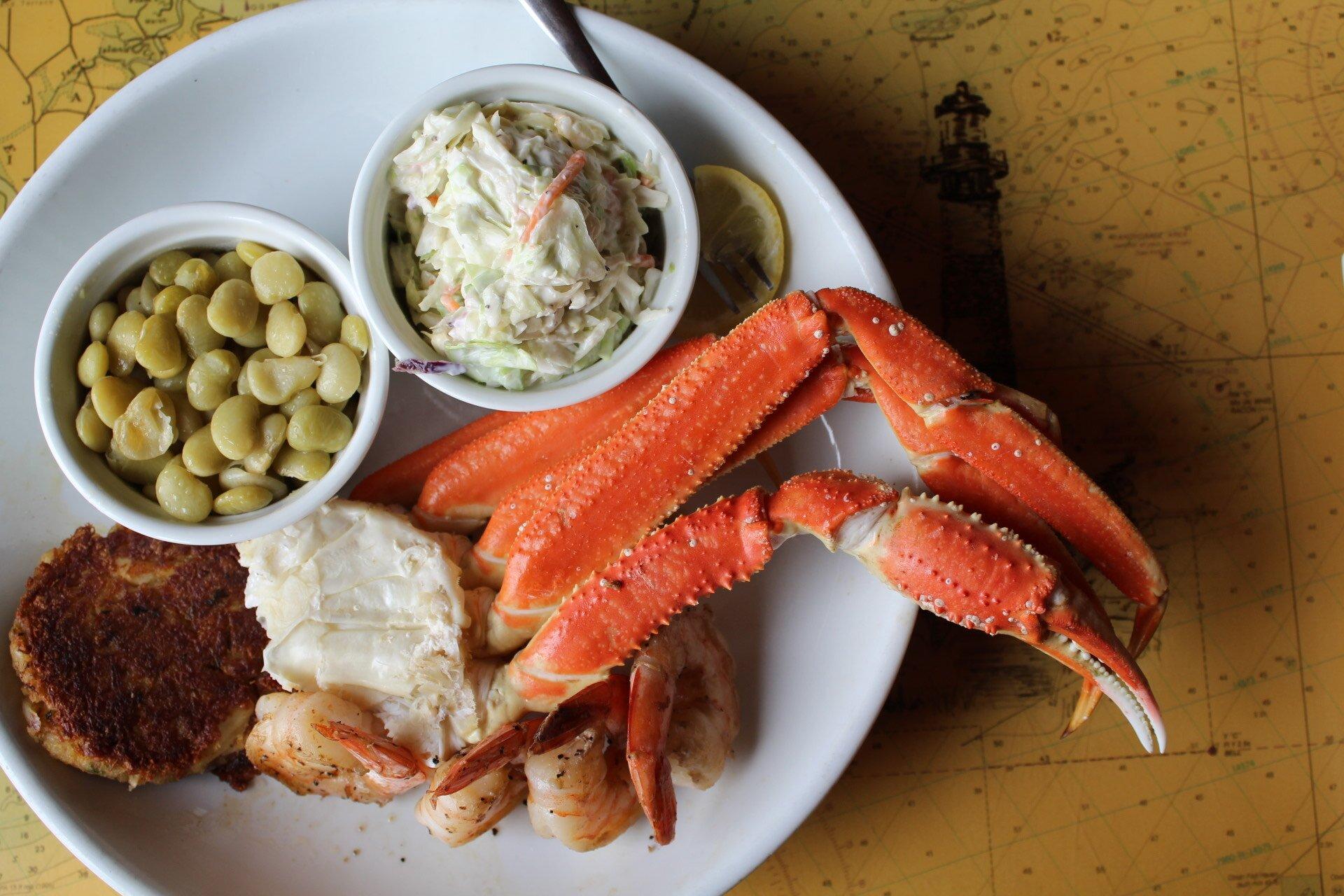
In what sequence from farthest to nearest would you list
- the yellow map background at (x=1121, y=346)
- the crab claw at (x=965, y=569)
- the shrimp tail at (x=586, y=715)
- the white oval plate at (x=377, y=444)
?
the yellow map background at (x=1121, y=346)
the white oval plate at (x=377, y=444)
the shrimp tail at (x=586, y=715)
the crab claw at (x=965, y=569)

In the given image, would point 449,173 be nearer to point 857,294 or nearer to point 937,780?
point 857,294

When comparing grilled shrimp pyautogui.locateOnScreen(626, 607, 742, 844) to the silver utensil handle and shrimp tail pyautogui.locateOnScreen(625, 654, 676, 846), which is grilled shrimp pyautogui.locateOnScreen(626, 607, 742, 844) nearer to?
shrimp tail pyautogui.locateOnScreen(625, 654, 676, 846)

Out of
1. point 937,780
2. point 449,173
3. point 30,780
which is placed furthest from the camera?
point 937,780

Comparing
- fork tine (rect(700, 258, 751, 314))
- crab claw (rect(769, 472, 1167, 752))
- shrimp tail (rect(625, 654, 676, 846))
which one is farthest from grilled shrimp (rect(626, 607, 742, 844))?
fork tine (rect(700, 258, 751, 314))

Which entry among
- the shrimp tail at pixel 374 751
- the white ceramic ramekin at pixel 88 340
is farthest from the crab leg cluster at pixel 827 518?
the white ceramic ramekin at pixel 88 340

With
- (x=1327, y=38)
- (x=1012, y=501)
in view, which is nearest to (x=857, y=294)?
(x=1012, y=501)

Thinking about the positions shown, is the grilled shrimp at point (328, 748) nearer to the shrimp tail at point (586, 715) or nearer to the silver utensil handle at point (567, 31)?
the shrimp tail at point (586, 715)
